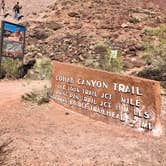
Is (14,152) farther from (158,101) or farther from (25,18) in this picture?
(25,18)

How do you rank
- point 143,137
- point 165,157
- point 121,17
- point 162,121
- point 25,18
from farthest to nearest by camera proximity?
point 25,18 < point 121,17 < point 162,121 < point 143,137 < point 165,157

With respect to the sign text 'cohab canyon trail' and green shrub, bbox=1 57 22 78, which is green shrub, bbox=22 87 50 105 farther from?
green shrub, bbox=1 57 22 78

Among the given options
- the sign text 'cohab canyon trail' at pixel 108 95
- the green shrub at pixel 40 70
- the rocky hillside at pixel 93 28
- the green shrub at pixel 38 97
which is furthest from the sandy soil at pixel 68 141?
the rocky hillside at pixel 93 28

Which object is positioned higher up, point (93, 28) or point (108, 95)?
point (93, 28)

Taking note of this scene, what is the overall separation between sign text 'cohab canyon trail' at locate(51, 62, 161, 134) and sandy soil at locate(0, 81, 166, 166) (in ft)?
0.70

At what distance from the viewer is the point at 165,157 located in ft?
20.4

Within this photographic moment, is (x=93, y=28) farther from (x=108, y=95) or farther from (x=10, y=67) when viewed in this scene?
(x=108, y=95)

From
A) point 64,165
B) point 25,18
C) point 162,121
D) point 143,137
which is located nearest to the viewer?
point 64,165

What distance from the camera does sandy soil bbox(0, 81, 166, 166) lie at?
5.98 meters

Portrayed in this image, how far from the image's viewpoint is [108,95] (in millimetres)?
8102

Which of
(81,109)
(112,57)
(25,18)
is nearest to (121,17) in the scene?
(25,18)

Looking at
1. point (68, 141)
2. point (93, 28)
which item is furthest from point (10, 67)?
point (68, 141)

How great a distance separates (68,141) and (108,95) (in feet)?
5.56

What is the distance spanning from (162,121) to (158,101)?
82cm
